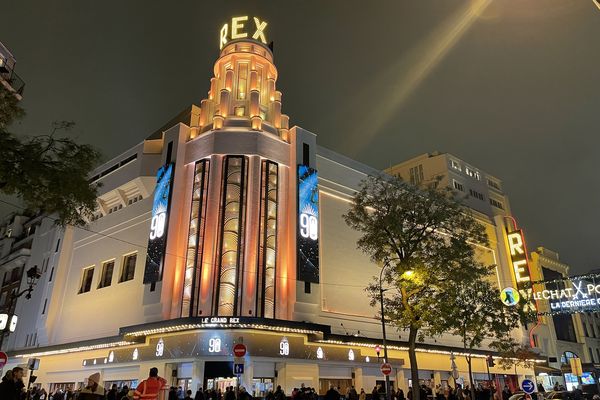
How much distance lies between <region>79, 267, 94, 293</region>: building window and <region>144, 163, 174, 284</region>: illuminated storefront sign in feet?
37.9

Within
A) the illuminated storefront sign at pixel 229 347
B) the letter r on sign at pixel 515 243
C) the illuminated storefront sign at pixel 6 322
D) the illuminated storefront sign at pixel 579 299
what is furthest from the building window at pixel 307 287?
the letter r on sign at pixel 515 243

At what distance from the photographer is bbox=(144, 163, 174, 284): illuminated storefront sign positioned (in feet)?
A: 100

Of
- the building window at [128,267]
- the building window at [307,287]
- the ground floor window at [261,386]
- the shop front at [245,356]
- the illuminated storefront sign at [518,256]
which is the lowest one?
the ground floor window at [261,386]

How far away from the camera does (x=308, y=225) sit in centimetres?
3228

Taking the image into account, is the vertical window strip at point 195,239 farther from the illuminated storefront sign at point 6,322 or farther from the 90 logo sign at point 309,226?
the illuminated storefront sign at point 6,322

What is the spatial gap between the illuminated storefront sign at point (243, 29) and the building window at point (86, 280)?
2363 cm

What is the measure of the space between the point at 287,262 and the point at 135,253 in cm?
1362

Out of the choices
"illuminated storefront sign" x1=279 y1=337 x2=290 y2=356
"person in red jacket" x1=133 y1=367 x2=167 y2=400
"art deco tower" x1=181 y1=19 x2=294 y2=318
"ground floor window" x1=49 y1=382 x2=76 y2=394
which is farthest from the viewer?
"ground floor window" x1=49 y1=382 x2=76 y2=394

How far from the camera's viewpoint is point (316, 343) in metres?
29.8

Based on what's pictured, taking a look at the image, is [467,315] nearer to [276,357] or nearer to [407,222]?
[407,222]

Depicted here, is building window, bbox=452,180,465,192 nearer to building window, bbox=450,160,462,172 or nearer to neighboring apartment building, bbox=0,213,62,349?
building window, bbox=450,160,462,172

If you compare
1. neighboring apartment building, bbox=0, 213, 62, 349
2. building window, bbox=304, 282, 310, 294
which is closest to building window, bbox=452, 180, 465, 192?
building window, bbox=304, 282, 310, 294

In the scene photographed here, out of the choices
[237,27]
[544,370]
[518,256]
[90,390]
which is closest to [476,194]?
[518,256]

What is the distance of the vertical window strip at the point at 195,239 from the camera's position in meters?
29.0
